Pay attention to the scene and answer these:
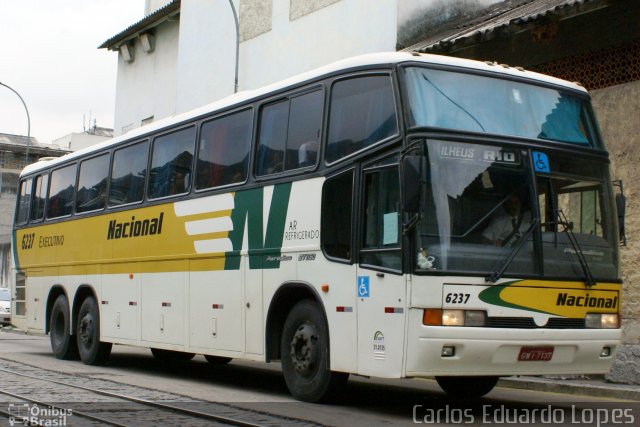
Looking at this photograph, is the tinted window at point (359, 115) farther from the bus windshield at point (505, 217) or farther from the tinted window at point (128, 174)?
the tinted window at point (128, 174)

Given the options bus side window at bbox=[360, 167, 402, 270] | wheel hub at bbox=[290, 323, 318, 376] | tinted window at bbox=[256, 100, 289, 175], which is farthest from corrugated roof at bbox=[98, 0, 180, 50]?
bus side window at bbox=[360, 167, 402, 270]

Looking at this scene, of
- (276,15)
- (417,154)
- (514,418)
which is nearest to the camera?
(417,154)

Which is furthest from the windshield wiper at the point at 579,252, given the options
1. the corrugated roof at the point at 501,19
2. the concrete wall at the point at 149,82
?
the concrete wall at the point at 149,82

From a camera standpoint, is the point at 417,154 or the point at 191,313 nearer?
the point at 417,154

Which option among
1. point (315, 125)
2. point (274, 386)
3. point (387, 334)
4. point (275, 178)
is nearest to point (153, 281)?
point (274, 386)

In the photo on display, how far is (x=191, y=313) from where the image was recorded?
1309cm

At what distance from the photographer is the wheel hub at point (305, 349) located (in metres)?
10.5

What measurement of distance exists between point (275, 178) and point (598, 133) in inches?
139

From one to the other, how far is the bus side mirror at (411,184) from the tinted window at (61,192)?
380 inches

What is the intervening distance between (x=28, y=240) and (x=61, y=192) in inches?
70.1

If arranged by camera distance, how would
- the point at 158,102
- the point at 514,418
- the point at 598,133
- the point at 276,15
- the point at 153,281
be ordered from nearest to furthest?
the point at 514,418 < the point at 598,133 < the point at 153,281 < the point at 276,15 < the point at 158,102

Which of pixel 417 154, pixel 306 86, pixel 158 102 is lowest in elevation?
pixel 417 154

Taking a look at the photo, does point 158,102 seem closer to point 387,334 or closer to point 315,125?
point 315,125

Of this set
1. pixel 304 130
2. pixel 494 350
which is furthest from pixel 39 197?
pixel 494 350
